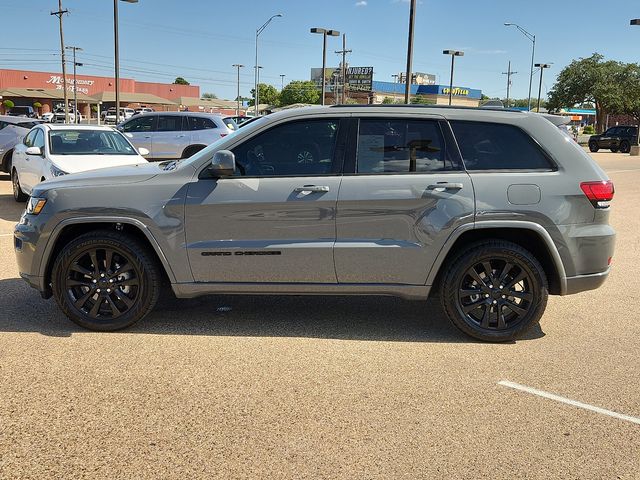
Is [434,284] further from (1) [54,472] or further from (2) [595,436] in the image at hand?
(1) [54,472]

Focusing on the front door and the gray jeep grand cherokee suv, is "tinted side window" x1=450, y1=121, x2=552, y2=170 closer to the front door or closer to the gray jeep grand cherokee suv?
the gray jeep grand cherokee suv

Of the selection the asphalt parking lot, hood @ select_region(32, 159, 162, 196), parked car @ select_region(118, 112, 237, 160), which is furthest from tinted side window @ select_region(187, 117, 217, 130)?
hood @ select_region(32, 159, 162, 196)

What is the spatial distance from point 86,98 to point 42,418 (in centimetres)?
7064

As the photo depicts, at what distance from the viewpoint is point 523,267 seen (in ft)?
15.5

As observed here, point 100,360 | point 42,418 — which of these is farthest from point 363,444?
point 100,360

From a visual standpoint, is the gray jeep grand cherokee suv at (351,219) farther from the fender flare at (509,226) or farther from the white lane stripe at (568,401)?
the white lane stripe at (568,401)

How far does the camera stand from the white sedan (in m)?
9.98

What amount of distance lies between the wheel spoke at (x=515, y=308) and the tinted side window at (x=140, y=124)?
14.4 meters

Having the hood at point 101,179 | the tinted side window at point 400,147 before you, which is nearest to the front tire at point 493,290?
the tinted side window at point 400,147

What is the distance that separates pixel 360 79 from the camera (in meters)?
105

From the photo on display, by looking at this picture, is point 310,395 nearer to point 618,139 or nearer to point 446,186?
point 446,186

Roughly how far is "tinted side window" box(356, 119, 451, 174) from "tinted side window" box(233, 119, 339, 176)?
26 cm

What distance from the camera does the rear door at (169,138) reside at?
17188mm

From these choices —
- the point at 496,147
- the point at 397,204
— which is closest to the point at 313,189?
the point at 397,204
